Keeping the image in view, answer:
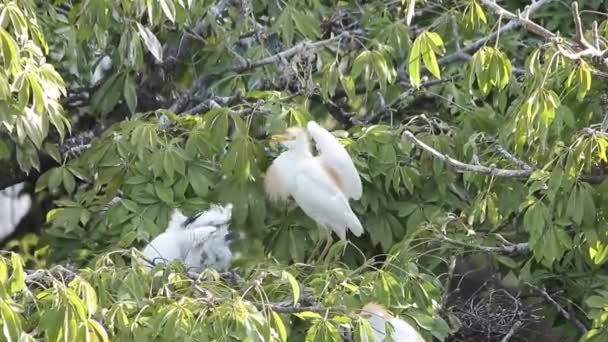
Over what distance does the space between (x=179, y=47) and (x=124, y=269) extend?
4.36 feet

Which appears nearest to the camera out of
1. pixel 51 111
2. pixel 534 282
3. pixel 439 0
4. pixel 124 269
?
pixel 124 269

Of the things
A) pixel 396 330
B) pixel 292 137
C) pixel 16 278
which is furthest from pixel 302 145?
pixel 16 278

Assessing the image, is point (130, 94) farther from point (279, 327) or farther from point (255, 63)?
point (279, 327)

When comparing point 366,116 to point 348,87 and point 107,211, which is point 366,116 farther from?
point 107,211

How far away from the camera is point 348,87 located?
3215 millimetres

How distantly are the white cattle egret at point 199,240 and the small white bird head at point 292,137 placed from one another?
23 cm

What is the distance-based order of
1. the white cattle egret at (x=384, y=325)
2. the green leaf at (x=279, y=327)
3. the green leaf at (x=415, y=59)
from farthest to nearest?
1. the green leaf at (x=415, y=59)
2. the white cattle egret at (x=384, y=325)
3. the green leaf at (x=279, y=327)

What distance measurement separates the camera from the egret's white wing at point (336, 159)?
289 centimetres

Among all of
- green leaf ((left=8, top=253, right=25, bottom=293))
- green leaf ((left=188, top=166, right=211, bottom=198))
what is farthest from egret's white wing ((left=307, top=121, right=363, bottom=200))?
green leaf ((left=8, top=253, right=25, bottom=293))

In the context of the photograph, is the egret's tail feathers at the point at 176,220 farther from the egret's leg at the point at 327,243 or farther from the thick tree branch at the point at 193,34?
the thick tree branch at the point at 193,34

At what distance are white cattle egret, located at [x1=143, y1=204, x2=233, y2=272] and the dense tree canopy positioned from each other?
0.07m

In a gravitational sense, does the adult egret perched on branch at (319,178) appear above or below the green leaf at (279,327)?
below

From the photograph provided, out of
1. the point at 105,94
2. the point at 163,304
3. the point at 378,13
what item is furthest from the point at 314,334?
the point at 378,13

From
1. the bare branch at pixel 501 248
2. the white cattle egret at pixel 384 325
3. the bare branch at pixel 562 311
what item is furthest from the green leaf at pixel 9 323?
the bare branch at pixel 562 311
